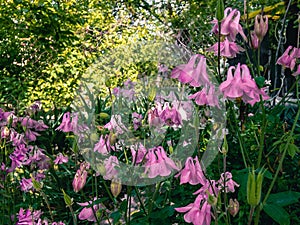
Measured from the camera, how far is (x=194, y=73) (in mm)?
1048

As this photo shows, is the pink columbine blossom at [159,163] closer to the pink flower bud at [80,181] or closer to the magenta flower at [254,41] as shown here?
the pink flower bud at [80,181]

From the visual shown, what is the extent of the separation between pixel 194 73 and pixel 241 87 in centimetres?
11

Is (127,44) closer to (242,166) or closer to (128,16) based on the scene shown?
(128,16)

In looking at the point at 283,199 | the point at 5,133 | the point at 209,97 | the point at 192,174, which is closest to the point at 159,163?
the point at 192,174

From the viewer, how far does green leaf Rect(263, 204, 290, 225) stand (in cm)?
115

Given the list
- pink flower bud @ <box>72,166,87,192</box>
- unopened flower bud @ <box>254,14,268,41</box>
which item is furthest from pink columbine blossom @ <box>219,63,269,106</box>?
pink flower bud @ <box>72,166,87,192</box>

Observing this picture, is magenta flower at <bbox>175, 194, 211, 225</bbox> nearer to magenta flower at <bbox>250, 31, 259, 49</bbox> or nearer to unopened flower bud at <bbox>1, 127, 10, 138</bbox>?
magenta flower at <bbox>250, 31, 259, 49</bbox>

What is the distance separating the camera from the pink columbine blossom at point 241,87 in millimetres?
1028

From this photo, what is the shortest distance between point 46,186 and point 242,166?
1517 millimetres

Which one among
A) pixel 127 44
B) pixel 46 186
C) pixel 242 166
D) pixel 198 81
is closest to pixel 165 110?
pixel 198 81

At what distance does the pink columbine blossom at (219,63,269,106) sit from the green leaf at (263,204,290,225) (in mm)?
314

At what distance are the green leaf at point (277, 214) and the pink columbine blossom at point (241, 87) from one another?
314 mm

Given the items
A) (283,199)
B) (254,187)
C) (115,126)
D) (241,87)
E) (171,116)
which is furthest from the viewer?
(115,126)

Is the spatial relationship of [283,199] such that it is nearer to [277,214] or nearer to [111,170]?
[277,214]
